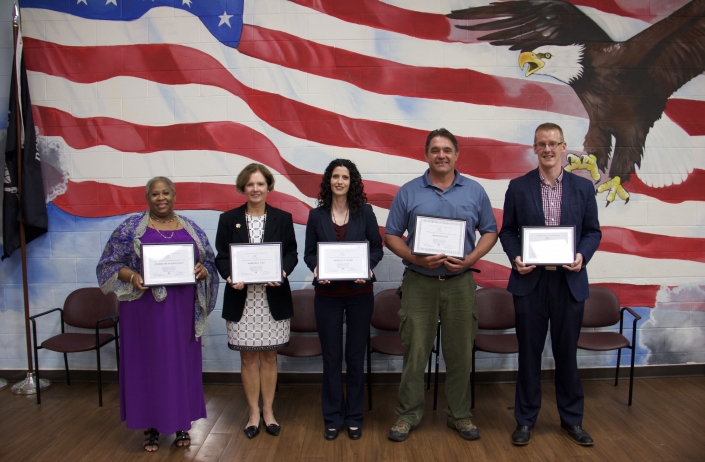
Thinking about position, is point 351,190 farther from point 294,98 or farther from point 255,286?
point 294,98

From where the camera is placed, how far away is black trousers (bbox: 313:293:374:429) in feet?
10.4

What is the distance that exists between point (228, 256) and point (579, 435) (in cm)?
247

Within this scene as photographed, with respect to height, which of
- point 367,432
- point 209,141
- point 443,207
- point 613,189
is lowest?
point 367,432

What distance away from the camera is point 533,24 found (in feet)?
13.5

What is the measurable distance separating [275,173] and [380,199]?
890 mm

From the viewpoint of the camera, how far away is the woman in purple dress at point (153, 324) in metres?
3.03

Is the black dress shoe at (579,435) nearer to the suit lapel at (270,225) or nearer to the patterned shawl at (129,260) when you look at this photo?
the suit lapel at (270,225)

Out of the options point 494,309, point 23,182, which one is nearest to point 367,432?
point 494,309

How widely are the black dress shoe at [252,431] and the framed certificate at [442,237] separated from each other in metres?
1.56

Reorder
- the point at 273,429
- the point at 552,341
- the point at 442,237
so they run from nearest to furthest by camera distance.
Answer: the point at 442,237 < the point at 552,341 < the point at 273,429

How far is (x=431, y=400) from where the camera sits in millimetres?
3889

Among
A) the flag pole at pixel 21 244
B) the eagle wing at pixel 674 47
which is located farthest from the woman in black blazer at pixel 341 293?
the eagle wing at pixel 674 47

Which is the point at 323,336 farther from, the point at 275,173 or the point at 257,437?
the point at 275,173

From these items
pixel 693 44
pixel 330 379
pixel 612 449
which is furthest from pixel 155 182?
pixel 693 44
